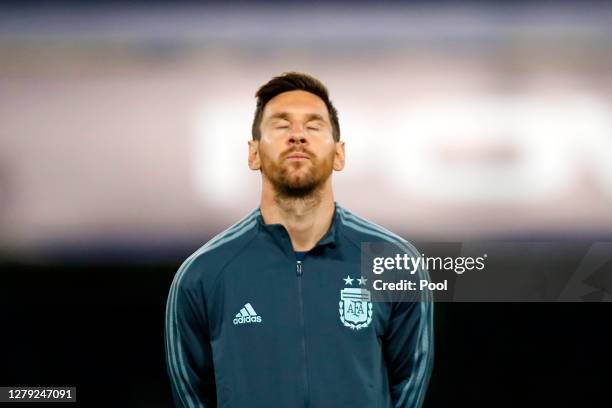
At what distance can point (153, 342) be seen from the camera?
105 inches

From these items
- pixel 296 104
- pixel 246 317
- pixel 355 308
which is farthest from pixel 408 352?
pixel 296 104

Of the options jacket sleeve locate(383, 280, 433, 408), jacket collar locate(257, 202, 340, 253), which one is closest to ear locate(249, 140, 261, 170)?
jacket collar locate(257, 202, 340, 253)

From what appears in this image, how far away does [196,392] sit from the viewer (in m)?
2.52

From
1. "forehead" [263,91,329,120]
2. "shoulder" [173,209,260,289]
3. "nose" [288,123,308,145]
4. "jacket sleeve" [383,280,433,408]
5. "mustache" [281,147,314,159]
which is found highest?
"forehead" [263,91,329,120]

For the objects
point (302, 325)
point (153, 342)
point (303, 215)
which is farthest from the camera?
point (153, 342)

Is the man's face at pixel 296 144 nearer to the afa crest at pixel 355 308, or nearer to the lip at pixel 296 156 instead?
the lip at pixel 296 156

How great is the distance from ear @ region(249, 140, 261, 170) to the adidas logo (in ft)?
1.67

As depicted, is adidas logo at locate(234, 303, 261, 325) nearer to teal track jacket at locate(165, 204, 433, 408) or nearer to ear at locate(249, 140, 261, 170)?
teal track jacket at locate(165, 204, 433, 408)

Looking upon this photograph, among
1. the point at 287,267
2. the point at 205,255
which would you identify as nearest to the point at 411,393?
the point at 287,267

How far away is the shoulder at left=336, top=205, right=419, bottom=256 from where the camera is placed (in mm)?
2570

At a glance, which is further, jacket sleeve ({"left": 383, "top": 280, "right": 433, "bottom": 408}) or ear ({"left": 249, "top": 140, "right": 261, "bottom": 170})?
ear ({"left": 249, "top": 140, "right": 261, "bottom": 170})

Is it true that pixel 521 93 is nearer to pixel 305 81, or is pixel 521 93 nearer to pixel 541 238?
pixel 541 238

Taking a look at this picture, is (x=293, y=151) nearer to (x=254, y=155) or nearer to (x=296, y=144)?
(x=296, y=144)

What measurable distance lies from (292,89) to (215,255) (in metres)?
0.64
